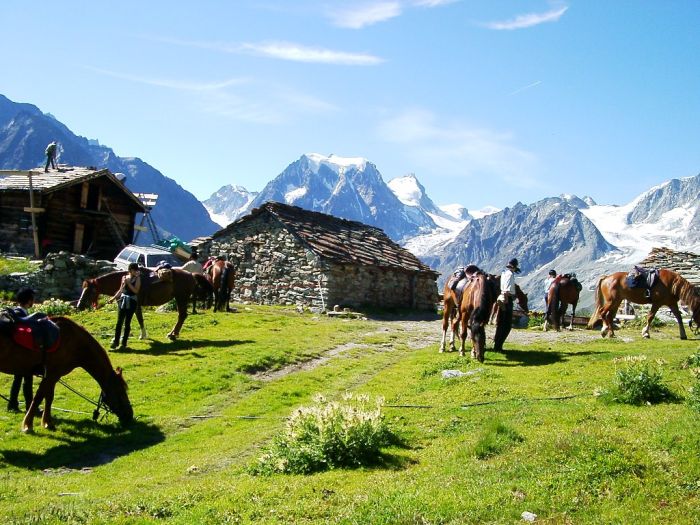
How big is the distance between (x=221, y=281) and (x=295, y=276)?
6.84 meters

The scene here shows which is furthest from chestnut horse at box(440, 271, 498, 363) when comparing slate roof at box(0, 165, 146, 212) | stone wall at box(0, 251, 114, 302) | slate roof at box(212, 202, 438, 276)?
slate roof at box(0, 165, 146, 212)

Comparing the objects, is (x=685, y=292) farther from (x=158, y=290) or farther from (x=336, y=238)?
(x=336, y=238)

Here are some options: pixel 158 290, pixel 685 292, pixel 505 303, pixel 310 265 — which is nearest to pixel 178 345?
pixel 158 290

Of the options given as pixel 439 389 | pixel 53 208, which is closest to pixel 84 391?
pixel 439 389

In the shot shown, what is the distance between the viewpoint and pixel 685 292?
23750 millimetres

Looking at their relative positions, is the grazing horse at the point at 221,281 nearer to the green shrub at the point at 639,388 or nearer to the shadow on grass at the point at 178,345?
the shadow on grass at the point at 178,345

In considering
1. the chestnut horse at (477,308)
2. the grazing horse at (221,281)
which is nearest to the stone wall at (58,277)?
the grazing horse at (221,281)

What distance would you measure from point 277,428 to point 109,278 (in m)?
13.6

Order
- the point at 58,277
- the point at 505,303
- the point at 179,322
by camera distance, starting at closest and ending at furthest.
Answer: the point at 505,303 → the point at 179,322 → the point at 58,277

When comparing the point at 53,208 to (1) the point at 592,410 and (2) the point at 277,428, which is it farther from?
(1) the point at 592,410

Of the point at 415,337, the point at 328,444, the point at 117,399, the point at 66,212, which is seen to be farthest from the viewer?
the point at 66,212

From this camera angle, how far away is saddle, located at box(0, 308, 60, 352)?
1166 cm

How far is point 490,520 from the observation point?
6.91m

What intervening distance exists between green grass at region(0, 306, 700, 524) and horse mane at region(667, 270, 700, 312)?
5829 mm
